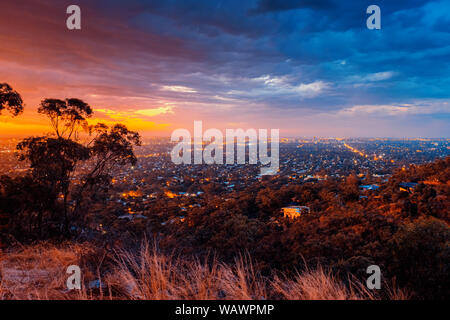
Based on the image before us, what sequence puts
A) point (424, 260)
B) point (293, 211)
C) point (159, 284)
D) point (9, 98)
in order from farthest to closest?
1. point (293, 211)
2. point (9, 98)
3. point (424, 260)
4. point (159, 284)

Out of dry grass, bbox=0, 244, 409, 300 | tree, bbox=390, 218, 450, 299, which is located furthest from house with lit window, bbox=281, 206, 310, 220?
dry grass, bbox=0, 244, 409, 300

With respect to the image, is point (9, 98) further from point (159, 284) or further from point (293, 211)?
point (293, 211)

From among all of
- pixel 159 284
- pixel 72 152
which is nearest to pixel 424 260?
pixel 159 284

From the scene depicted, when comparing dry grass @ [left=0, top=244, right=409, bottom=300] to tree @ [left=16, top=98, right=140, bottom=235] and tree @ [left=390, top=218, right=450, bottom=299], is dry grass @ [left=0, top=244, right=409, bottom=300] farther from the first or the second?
tree @ [left=16, top=98, right=140, bottom=235]

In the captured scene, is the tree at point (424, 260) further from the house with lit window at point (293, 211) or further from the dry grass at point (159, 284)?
the house with lit window at point (293, 211)

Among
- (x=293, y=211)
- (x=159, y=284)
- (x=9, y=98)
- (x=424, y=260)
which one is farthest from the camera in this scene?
(x=293, y=211)

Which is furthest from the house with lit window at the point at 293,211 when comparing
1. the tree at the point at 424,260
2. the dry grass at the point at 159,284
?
the dry grass at the point at 159,284
